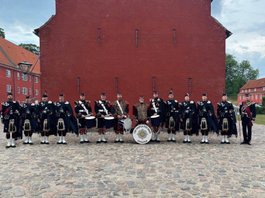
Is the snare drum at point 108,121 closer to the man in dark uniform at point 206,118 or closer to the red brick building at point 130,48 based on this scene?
the man in dark uniform at point 206,118

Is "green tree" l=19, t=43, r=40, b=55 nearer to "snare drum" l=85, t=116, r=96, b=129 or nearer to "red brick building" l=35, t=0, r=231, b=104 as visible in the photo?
"red brick building" l=35, t=0, r=231, b=104

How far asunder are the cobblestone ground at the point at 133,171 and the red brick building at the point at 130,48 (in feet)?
19.1

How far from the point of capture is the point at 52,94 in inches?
590

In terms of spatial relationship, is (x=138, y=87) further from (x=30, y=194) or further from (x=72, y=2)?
(x=30, y=194)

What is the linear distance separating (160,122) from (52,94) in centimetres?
710

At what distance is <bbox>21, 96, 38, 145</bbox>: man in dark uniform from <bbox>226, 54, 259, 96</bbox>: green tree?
81.1 meters

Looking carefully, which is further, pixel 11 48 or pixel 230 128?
pixel 11 48

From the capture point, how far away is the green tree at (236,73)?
84.4 m

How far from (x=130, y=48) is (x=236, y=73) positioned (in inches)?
3260

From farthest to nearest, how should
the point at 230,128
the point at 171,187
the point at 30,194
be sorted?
the point at 230,128
the point at 171,187
the point at 30,194

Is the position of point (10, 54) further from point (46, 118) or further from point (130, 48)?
point (46, 118)

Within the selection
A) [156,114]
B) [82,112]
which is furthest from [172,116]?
[82,112]

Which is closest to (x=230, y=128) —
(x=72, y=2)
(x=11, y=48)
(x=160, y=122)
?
(x=160, y=122)

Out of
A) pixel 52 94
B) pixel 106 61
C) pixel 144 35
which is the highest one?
pixel 144 35
